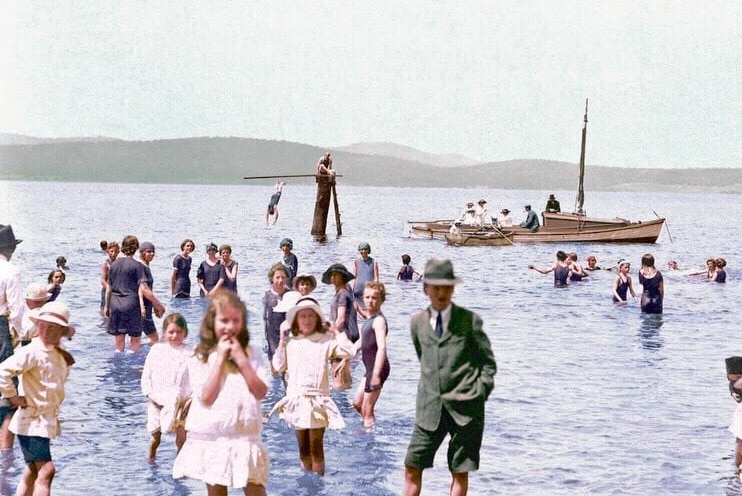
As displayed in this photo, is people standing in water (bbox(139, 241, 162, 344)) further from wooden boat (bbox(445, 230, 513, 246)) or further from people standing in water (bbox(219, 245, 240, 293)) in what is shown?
wooden boat (bbox(445, 230, 513, 246))

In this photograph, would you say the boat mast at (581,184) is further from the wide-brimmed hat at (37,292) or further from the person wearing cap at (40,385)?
the person wearing cap at (40,385)

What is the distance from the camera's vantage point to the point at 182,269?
65.8 feet

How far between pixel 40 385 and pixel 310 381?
7.56ft

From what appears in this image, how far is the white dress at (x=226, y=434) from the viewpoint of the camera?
6.01m

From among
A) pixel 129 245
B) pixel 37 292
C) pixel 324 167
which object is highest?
pixel 324 167

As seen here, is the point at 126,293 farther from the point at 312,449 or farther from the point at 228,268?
the point at 312,449

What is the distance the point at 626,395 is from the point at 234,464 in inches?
388

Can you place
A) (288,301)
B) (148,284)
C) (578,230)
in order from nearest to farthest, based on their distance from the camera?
(288,301) → (148,284) → (578,230)

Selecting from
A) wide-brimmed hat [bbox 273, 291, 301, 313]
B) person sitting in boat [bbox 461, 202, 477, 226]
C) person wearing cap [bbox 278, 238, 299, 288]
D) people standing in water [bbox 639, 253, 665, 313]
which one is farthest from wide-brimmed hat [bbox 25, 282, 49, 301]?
person sitting in boat [bbox 461, 202, 477, 226]

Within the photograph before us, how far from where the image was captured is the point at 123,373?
48.5ft

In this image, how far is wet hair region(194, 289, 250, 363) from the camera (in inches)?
225

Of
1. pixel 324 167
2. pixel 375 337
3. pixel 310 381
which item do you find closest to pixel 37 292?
pixel 310 381

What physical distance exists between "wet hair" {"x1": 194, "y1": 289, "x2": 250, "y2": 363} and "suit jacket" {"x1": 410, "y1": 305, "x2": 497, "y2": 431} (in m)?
1.69

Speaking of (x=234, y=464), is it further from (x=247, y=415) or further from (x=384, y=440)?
(x=384, y=440)
